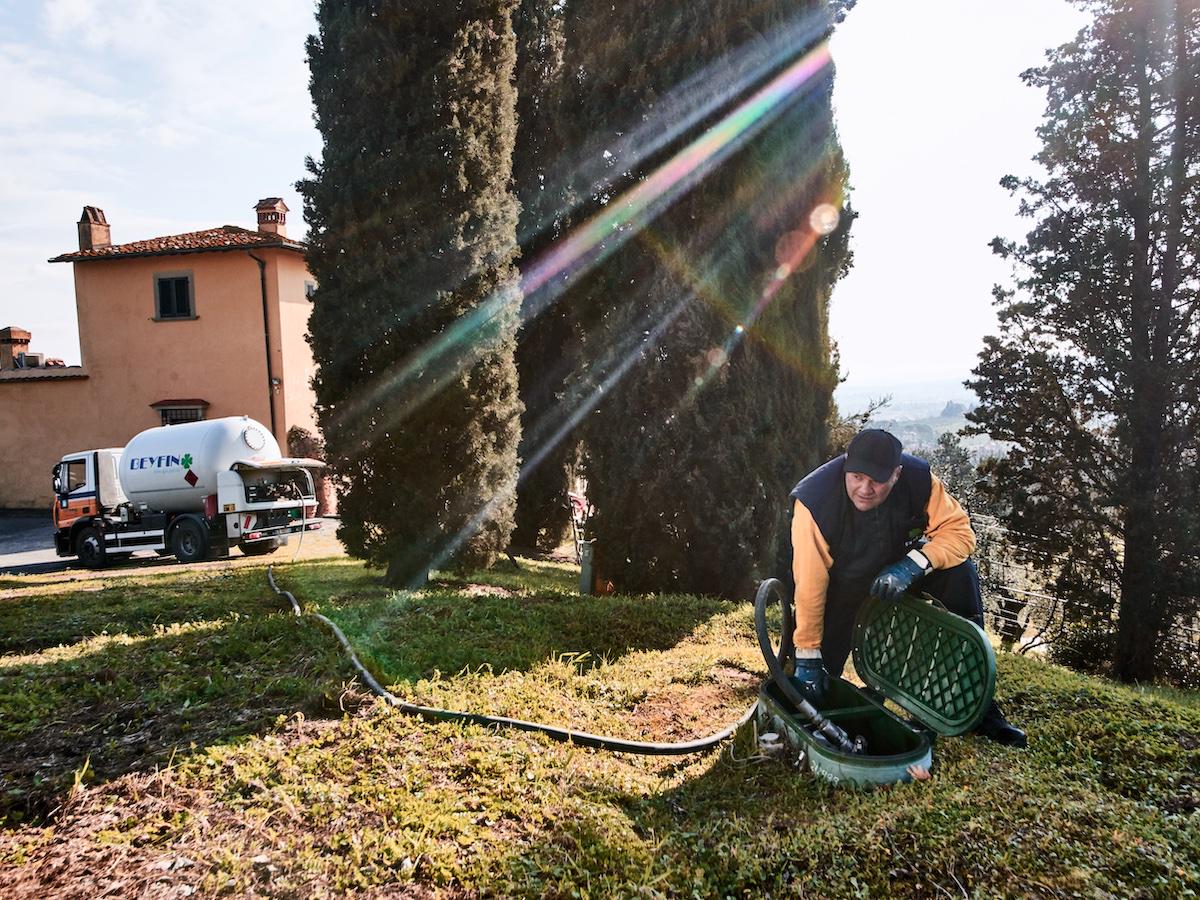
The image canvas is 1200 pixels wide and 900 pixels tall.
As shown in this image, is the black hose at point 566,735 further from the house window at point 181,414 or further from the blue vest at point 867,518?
the house window at point 181,414

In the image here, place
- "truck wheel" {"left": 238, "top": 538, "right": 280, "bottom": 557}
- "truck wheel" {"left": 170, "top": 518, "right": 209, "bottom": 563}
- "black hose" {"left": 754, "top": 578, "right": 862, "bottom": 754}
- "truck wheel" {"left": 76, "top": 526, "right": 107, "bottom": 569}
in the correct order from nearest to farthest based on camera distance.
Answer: "black hose" {"left": 754, "top": 578, "right": 862, "bottom": 754} → "truck wheel" {"left": 170, "top": 518, "right": 209, "bottom": 563} → "truck wheel" {"left": 76, "top": 526, "right": 107, "bottom": 569} → "truck wheel" {"left": 238, "top": 538, "right": 280, "bottom": 557}

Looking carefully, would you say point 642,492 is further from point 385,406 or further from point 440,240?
point 440,240

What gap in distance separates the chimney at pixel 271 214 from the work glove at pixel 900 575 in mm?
23040

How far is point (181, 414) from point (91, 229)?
6930mm

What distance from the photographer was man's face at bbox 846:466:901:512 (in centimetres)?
346

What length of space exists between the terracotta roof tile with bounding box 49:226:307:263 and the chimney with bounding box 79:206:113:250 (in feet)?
1.03

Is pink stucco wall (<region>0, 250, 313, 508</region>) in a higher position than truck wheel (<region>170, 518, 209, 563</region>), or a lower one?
higher

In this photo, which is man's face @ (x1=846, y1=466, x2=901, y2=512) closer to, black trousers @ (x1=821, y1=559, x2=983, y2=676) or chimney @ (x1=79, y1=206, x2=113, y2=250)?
black trousers @ (x1=821, y1=559, x2=983, y2=676)

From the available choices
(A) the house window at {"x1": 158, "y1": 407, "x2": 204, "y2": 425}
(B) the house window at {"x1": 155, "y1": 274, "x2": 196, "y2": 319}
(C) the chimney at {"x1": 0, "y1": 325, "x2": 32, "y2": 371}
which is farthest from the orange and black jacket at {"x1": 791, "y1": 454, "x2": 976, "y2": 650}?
(C) the chimney at {"x1": 0, "y1": 325, "x2": 32, "y2": 371}

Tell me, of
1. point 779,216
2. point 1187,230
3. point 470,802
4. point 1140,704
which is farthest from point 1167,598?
point 470,802

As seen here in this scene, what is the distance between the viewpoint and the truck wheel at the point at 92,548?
13609mm

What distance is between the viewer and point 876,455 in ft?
11.2

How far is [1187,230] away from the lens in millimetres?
9461

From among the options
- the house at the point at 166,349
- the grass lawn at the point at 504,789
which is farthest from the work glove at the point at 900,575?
the house at the point at 166,349
